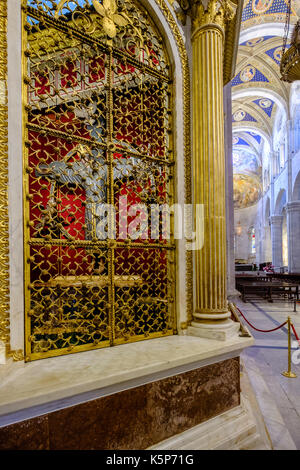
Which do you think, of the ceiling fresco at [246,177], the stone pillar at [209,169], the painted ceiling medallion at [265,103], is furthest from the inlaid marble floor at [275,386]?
the ceiling fresco at [246,177]

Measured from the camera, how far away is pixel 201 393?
6.57ft

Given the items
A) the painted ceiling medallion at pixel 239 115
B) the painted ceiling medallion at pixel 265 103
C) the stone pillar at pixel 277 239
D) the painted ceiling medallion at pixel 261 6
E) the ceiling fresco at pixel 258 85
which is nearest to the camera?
the painted ceiling medallion at pixel 261 6

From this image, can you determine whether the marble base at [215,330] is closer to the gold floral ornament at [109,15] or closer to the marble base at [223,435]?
the marble base at [223,435]

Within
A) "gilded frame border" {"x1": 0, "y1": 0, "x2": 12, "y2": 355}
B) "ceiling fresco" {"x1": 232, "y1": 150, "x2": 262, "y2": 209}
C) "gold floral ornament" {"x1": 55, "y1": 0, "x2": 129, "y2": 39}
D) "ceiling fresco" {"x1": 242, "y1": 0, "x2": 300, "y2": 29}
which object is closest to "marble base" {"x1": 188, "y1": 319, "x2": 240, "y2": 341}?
"gilded frame border" {"x1": 0, "y1": 0, "x2": 12, "y2": 355}

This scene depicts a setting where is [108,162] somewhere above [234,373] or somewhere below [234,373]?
above

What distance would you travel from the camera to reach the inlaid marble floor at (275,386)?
2.28m

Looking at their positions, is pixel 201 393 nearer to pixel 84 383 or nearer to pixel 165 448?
pixel 165 448

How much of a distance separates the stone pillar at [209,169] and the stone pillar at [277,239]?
2040 cm

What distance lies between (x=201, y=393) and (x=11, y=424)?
1.28 metres

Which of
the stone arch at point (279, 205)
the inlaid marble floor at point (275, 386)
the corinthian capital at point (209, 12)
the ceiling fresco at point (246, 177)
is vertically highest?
the ceiling fresco at point (246, 177)

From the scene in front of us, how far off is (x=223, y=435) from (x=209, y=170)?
2124 mm

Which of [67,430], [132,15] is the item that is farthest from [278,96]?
[67,430]

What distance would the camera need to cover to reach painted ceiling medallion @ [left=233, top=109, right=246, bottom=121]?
20634mm

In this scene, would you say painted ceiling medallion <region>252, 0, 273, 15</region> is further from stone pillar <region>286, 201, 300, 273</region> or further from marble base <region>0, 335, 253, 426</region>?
marble base <region>0, 335, 253, 426</region>
